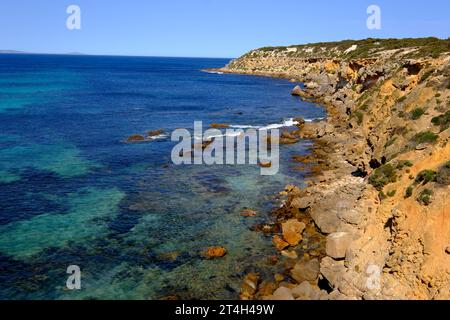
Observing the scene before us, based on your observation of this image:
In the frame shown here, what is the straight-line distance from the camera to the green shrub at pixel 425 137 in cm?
2792

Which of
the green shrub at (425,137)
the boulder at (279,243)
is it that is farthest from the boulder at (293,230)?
the green shrub at (425,137)

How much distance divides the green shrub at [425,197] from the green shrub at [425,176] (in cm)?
→ 115

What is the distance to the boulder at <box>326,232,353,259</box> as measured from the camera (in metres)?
24.7

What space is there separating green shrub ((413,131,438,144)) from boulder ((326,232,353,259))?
30.5 feet

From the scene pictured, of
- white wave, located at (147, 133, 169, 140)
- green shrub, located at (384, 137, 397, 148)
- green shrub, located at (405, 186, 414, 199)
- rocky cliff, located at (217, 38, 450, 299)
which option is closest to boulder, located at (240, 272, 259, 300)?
rocky cliff, located at (217, 38, 450, 299)

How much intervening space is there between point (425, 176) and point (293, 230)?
975 cm

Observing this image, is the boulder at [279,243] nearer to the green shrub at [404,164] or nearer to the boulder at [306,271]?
the boulder at [306,271]

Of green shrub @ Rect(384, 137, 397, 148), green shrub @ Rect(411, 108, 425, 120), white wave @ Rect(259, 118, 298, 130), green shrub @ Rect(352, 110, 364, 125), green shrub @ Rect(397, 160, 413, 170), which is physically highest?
green shrub @ Rect(411, 108, 425, 120)

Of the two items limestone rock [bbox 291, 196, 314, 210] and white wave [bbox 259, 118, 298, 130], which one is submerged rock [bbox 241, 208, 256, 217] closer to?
limestone rock [bbox 291, 196, 314, 210]

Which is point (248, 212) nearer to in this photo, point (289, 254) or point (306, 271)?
point (289, 254)

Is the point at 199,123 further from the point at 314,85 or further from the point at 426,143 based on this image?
the point at 314,85

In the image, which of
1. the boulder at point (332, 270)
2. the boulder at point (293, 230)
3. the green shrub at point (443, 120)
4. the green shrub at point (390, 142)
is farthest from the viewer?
the green shrub at point (390, 142)
